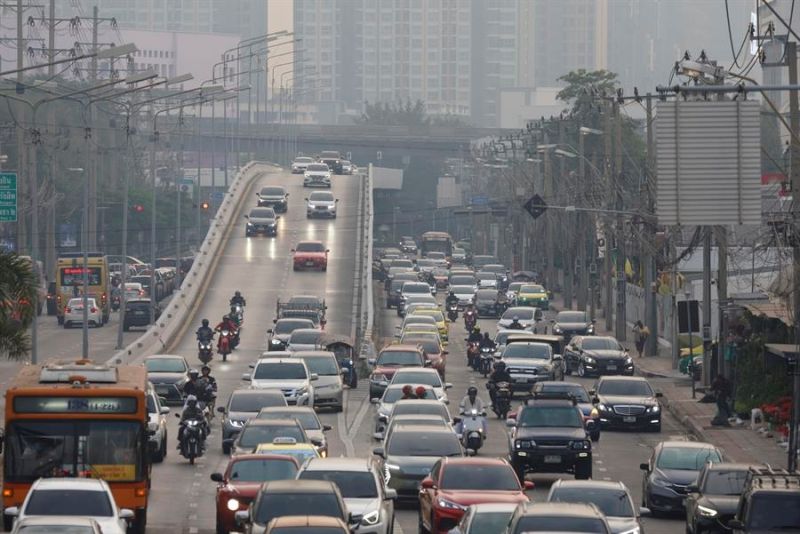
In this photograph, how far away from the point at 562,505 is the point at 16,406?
8520mm

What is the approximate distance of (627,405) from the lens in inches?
1751

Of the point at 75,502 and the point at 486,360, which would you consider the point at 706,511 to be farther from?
the point at 486,360

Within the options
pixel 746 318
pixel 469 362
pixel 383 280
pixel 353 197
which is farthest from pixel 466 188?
pixel 746 318

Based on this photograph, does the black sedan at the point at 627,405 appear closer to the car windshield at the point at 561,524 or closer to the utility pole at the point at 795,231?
the utility pole at the point at 795,231

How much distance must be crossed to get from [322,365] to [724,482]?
72.5 ft

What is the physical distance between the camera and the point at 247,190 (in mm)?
115625

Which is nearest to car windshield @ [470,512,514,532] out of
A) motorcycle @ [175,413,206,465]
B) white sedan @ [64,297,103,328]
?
motorcycle @ [175,413,206,465]

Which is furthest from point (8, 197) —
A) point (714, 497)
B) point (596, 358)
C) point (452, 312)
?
point (452, 312)

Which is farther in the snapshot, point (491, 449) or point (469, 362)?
point (469, 362)

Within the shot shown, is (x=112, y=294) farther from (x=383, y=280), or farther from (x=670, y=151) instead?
(x=670, y=151)

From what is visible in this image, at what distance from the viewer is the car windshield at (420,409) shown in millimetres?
37438

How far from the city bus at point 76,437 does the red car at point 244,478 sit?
44.1 inches

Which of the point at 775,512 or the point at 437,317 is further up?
the point at 437,317

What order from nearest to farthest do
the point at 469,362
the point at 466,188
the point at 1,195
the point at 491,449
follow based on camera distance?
the point at 491,449 → the point at 1,195 → the point at 469,362 → the point at 466,188
